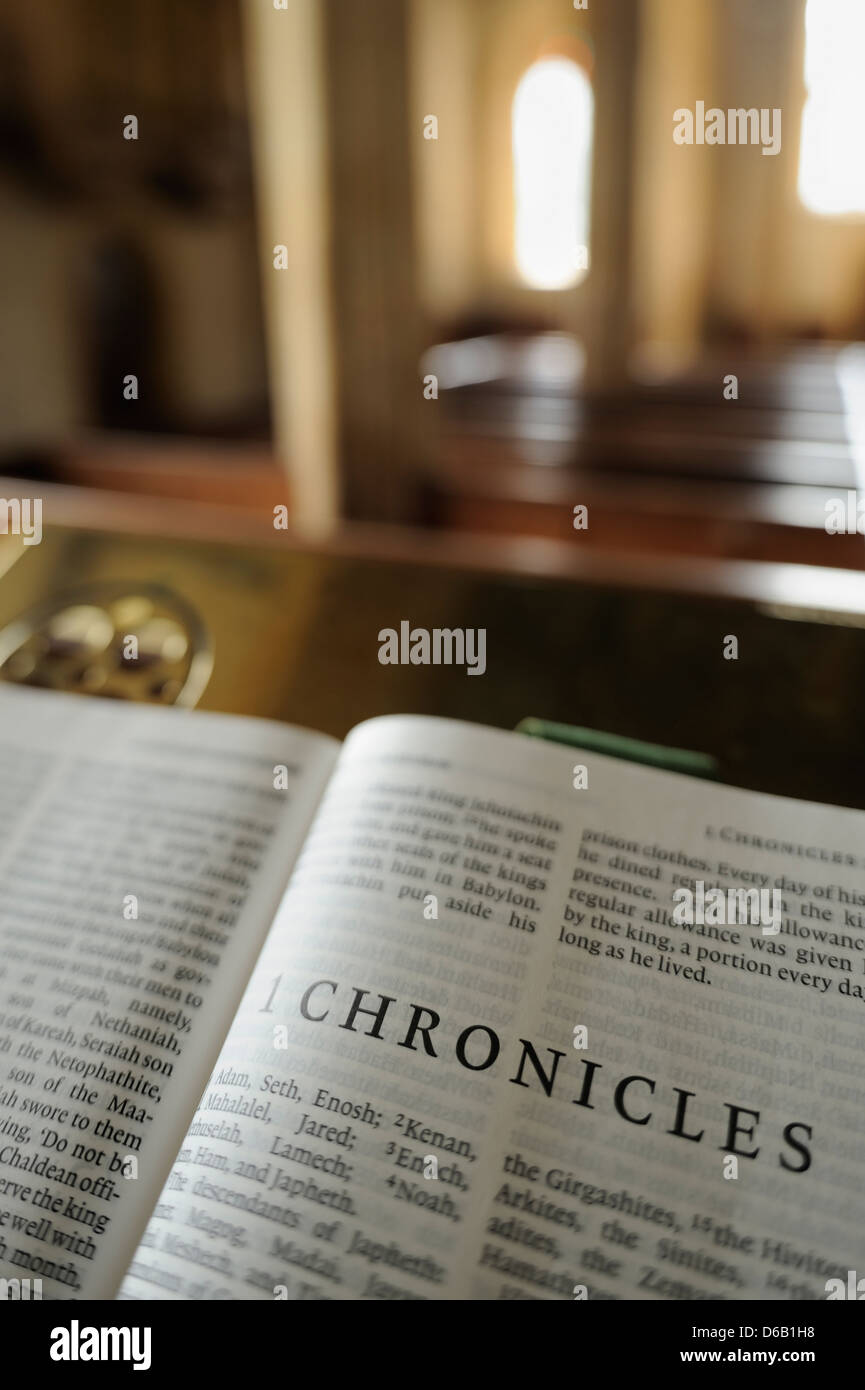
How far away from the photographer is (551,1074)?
0.39 m

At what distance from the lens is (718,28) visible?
200 inches

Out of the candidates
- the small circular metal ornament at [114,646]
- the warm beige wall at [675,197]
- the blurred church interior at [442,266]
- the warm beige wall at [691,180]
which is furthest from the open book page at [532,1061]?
the warm beige wall at [691,180]

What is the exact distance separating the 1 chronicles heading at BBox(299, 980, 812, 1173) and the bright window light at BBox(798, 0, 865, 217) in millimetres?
6239

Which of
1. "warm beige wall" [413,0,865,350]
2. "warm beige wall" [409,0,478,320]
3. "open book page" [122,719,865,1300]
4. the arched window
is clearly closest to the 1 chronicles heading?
"open book page" [122,719,865,1300]

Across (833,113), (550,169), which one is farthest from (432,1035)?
(550,169)

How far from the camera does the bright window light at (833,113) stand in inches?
199

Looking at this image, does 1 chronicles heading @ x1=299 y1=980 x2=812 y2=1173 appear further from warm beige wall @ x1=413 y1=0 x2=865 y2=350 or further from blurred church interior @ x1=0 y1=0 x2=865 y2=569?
warm beige wall @ x1=413 y1=0 x2=865 y2=350

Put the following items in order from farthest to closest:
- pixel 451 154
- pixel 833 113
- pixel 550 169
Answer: pixel 550 169
pixel 451 154
pixel 833 113

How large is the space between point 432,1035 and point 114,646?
39 centimetres

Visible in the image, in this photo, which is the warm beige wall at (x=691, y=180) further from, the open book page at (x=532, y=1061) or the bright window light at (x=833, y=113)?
the open book page at (x=532, y=1061)

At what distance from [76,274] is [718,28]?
4.09m

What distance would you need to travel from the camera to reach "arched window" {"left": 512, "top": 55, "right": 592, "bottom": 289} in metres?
5.92

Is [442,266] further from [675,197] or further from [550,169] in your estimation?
[675,197]
